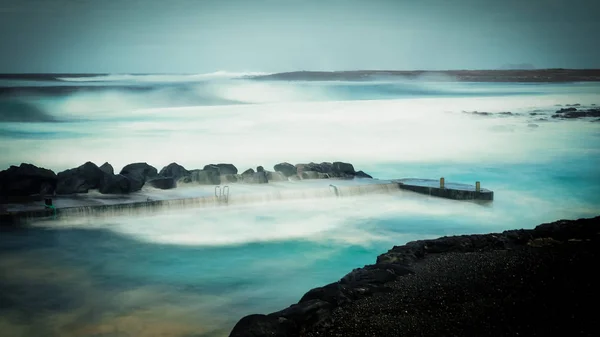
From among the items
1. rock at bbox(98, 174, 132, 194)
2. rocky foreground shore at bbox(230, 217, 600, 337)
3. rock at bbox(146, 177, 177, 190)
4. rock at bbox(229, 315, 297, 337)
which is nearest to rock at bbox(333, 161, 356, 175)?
rock at bbox(146, 177, 177, 190)

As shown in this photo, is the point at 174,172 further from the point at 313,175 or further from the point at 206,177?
the point at 313,175

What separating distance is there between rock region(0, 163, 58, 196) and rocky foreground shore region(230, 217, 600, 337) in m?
4.80

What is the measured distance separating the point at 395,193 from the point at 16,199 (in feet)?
16.3

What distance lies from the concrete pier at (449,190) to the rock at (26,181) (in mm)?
4772

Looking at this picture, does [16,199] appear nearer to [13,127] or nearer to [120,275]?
[120,275]

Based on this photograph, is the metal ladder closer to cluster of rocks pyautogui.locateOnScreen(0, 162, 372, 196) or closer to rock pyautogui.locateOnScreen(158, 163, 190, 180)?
cluster of rocks pyautogui.locateOnScreen(0, 162, 372, 196)

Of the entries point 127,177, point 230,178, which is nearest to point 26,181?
point 127,177

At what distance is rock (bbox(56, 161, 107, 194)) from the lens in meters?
8.40

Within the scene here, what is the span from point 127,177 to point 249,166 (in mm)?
6016

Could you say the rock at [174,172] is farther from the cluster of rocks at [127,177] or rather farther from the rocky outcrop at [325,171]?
the rocky outcrop at [325,171]

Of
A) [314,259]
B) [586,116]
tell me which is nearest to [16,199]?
[314,259]

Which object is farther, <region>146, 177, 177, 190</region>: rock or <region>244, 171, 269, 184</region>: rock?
<region>244, 171, 269, 184</region>: rock

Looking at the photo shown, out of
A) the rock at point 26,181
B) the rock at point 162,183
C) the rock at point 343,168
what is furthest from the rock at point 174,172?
the rock at point 343,168

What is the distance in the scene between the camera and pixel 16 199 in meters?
8.02
